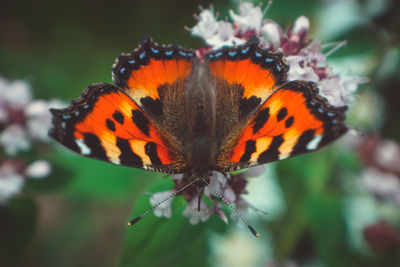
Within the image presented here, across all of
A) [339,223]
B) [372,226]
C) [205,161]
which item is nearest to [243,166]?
[205,161]

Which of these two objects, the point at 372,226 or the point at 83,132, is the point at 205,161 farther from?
the point at 372,226

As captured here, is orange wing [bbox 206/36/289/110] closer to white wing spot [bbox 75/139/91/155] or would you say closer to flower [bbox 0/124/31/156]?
white wing spot [bbox 75/139/91/155]

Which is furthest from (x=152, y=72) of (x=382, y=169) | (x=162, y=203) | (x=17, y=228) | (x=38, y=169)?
(x=382, y=169)

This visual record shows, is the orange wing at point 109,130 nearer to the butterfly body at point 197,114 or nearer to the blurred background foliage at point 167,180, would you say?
the butterfly body at point 197,114

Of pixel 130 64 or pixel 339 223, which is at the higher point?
pixel 130 64

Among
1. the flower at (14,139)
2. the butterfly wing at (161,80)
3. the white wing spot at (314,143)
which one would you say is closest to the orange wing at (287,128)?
the white wing spot at (314,143)

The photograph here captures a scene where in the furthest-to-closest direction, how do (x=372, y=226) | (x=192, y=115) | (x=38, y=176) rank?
1. (x=372, y=226)
2. (x=38, y=176)
3. (x=192, y=115)
